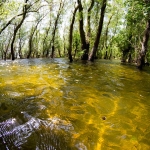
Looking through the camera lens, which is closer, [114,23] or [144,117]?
[144,117]

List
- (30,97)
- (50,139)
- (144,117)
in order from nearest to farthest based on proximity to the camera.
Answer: (50,139)
(144,117)
(30,97)

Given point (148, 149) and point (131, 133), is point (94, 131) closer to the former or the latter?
point (131, 133)

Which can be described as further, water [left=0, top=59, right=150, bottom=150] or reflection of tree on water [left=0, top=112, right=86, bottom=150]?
water [left=0, top=59, right=150, bottom=150]

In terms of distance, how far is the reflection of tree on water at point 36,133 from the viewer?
3.26 m

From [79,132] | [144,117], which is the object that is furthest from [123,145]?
[144,117]

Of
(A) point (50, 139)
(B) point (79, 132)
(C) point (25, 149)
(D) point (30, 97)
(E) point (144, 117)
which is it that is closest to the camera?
(C) point (25, 149)

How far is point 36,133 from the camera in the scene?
3658 mm

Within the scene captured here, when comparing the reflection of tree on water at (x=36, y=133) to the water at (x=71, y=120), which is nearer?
the reflection of tree on water at (x=36, y=133)

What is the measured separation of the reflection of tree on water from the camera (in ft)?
10.7

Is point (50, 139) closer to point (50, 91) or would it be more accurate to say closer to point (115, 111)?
point (115, 111)

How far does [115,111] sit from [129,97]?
173 centimetres

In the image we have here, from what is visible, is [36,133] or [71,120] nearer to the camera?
[36,133]

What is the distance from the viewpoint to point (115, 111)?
5.17 meters

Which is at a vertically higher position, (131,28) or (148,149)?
(131,28)
